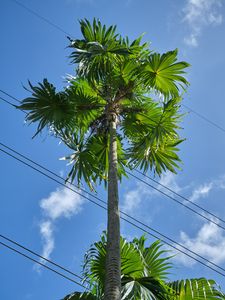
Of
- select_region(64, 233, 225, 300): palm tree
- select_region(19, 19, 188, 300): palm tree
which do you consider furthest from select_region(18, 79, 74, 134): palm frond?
select_region(64, 233, 225, 300): palm tree

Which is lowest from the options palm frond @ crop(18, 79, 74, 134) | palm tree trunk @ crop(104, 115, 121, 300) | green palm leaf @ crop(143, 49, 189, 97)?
Answer: palm tree trunk @ crop(104, 115, 121, 300)

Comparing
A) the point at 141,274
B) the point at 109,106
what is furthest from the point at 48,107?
the point at 141,274

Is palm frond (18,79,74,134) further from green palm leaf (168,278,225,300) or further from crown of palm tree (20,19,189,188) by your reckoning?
green palm leaf (168,278,225,300)

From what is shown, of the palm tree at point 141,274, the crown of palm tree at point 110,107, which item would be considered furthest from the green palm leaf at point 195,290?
the crown of palm tree at point 110,107

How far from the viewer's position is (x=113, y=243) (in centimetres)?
721

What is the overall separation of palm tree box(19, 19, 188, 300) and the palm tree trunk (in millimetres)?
1511

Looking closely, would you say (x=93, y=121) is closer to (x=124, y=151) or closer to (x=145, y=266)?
(x=124, y=151)

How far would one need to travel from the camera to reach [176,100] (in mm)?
10289

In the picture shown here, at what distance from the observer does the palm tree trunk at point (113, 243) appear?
21.5 ft

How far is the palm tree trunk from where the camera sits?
258 inches

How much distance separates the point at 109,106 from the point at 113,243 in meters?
3.88

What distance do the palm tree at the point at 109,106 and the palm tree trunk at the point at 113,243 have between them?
1.51m

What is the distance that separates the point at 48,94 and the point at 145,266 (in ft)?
12.9

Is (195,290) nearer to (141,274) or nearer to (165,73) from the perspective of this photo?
(141,274)
